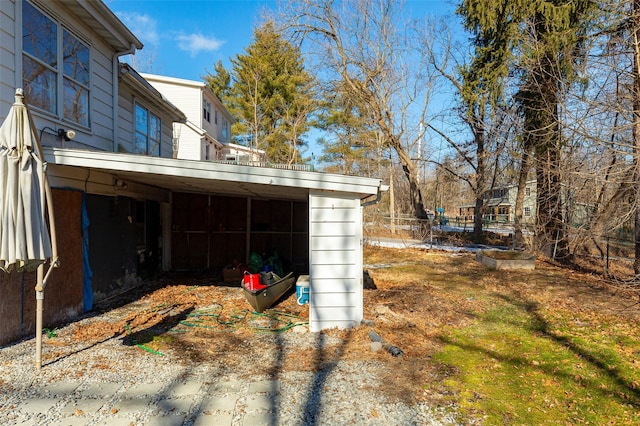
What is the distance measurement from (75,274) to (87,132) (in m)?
2.34

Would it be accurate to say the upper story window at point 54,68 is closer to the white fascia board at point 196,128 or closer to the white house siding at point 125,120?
the white house siding at point 125,120

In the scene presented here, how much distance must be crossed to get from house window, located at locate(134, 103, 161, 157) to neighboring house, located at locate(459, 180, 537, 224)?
12264 millimetres

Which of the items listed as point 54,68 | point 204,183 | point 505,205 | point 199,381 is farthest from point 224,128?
point 505,205

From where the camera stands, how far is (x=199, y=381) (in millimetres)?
3750

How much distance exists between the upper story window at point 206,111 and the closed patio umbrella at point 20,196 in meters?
15.9

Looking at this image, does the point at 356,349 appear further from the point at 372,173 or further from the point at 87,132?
the point at 372,173

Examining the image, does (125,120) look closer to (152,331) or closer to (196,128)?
(152,331)

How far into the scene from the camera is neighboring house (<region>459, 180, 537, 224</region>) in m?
15.9

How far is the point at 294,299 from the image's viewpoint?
24.6ft

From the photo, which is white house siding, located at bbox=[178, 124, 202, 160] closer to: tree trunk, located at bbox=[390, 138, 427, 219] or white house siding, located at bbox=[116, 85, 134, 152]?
white house siding, located at bbox=[116, 85, 134, 152]

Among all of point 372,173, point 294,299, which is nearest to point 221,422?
point 294,299

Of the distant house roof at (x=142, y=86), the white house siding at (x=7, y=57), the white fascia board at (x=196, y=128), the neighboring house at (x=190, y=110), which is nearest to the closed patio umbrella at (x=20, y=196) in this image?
the white house siding at (x=7, y=57)

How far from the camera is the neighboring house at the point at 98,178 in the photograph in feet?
15.6

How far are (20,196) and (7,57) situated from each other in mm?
2094
